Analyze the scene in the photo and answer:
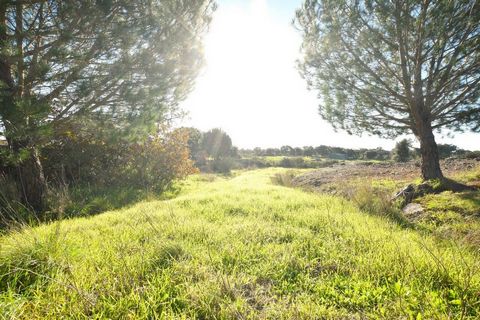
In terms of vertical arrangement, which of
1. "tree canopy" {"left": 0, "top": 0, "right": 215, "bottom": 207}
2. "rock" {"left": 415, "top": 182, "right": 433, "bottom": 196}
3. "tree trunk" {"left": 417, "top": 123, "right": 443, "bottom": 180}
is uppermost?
"tree canopy" {"left": 0, "top": 0, "right": 215, "bottom": 207}

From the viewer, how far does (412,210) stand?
5.36 meters

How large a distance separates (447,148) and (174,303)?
36.4 meters

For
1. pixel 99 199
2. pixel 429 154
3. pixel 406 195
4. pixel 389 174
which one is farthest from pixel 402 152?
pixel 99 199

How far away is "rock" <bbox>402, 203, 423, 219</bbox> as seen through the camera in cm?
509

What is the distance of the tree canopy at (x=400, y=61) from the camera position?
6.00 metres

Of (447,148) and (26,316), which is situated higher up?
(447,148)

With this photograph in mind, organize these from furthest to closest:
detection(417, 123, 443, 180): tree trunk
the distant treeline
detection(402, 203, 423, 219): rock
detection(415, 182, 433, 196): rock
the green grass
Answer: the distant treeline → detection(417, 123, 443, 180): tree trunk → detection(415, 182, 433, 196): rock → detection(402, 203, 423, 219): rock → the green grass

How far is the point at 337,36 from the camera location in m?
7.05

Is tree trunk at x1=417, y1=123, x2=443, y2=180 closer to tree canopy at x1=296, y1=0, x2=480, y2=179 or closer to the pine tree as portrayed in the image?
tree canopy at x1=296, y1=0, x2=480, y2=179

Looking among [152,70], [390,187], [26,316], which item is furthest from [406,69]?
[26,316]

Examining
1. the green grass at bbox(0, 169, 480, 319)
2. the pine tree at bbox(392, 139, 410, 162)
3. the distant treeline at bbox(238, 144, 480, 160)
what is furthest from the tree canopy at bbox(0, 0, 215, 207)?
the distant treeline at bbox(238, 144, 480, 160)

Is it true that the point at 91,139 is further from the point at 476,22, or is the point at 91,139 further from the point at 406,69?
the point at 476,22

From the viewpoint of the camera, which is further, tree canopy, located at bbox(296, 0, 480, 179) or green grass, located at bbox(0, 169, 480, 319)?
tree canopy, located at bbox(296, 0, 480, 179)

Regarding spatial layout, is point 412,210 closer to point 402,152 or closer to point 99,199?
point 99,199
